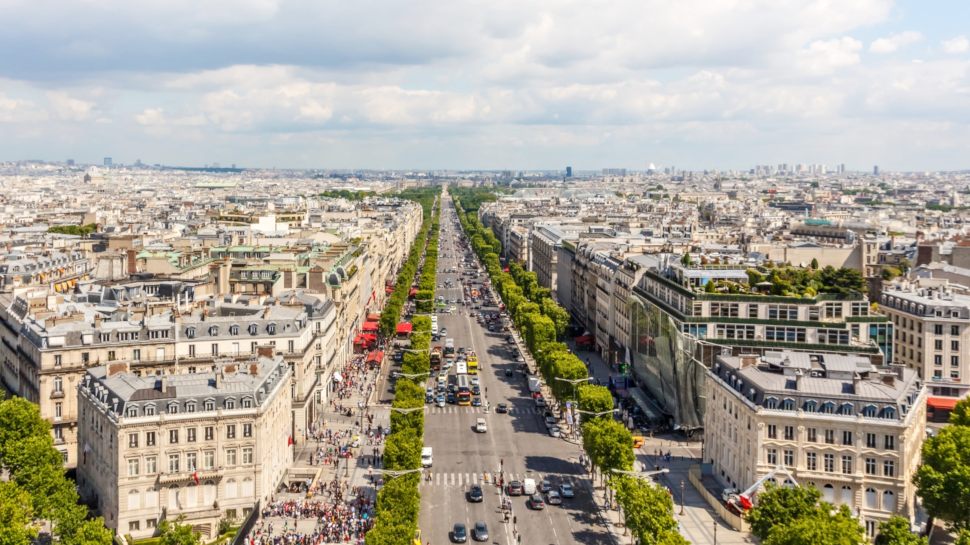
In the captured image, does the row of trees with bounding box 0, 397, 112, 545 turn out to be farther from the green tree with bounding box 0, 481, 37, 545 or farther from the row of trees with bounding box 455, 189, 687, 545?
the row of trees with bounding box 455, 189, 687, 545

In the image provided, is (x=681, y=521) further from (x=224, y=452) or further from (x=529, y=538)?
(x=224, y=452)

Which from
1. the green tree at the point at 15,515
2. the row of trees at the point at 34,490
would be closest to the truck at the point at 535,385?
the row of trees at the point at 34,490

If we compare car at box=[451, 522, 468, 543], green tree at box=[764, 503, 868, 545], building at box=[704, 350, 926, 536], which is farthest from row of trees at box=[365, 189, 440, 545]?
building at box=[704, 350, 926, 536]

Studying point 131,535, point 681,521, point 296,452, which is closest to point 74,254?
point 296,452

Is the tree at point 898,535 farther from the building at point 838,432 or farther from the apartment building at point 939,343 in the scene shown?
the apartment building at point 939,343

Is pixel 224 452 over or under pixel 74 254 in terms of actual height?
under

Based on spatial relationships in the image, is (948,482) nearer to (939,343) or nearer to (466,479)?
(466,479)

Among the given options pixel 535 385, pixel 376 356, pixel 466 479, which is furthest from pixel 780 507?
pixel 376 356
